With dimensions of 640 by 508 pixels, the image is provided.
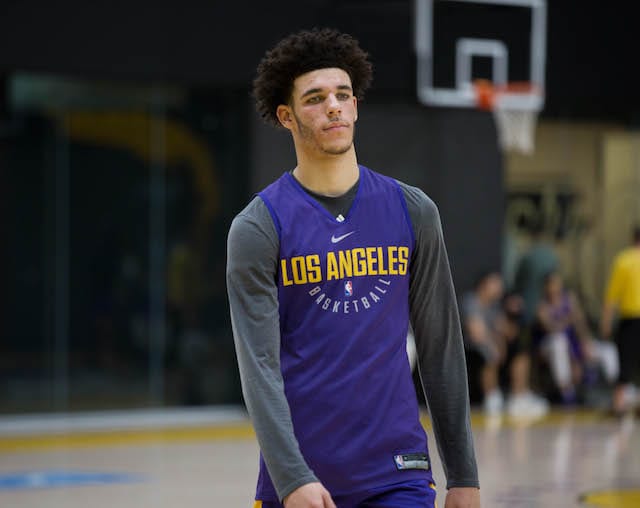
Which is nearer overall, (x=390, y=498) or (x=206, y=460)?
(x=390, y=498)

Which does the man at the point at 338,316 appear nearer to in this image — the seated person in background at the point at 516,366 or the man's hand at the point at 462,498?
the man's hand at the point at 462,498

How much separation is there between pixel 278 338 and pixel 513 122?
40.5ft

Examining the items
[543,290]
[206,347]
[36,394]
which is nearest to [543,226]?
[543,290]

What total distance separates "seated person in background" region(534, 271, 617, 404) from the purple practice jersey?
39.6 ft

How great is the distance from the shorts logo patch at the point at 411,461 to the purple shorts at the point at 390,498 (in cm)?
4

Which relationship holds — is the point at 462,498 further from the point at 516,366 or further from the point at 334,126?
the point at 516,366

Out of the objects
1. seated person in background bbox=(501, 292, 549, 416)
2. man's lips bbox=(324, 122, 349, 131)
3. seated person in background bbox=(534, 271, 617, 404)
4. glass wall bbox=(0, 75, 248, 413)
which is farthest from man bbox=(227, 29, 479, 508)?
seated person in background bbox=(534, 271, 617, 404)

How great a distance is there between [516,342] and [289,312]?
39.5ft

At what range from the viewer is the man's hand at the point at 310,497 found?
2.96 m

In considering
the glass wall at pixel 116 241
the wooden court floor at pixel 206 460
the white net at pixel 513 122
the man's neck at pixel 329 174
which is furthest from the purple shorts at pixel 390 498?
the white net at pixel 513 122

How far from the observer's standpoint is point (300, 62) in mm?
3348

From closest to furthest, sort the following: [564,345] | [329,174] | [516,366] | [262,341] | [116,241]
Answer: [262,341], [329,174], [116,241], [516,366], [564,345]

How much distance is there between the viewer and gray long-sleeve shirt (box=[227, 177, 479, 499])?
3064mm

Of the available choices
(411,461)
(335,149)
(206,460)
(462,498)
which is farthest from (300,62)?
(206,460)
